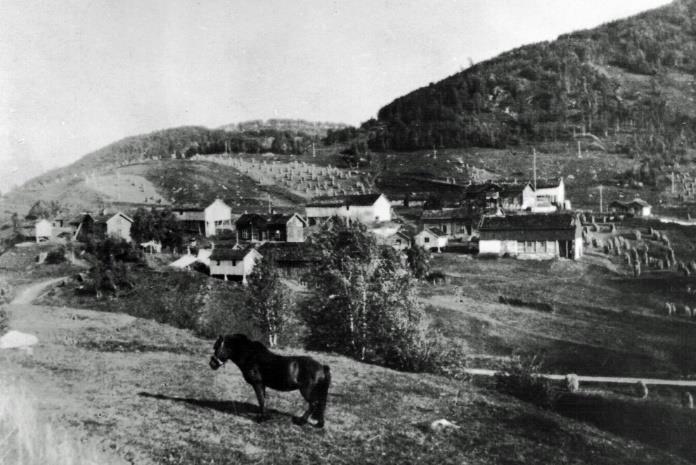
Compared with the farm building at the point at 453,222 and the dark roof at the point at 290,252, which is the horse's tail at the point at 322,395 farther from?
the farm building at the point at 453,222

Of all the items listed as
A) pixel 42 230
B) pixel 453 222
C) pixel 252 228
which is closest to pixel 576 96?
pixel 453 222

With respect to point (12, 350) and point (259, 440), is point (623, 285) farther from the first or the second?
point (12, 350)

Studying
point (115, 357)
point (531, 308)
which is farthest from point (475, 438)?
point (531, 308)

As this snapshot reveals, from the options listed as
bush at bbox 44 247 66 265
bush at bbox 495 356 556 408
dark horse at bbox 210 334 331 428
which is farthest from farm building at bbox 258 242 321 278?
dark horse at bbox 210 334 331 428

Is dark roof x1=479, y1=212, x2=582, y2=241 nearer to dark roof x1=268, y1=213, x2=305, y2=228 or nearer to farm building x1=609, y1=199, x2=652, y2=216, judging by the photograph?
dark roof x1=268, y1=213, x2=305, y2=228

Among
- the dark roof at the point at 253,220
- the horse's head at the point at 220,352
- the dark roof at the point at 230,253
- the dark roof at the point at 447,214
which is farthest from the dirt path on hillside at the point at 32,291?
the dark roof at the point at 447,214

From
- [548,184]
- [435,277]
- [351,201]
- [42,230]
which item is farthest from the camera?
[548,184]

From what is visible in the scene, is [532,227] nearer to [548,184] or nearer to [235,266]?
[548,184]
